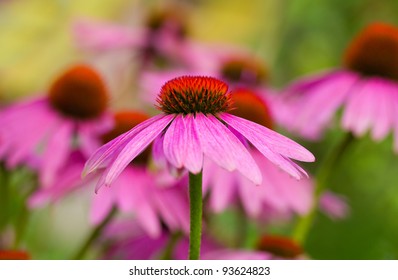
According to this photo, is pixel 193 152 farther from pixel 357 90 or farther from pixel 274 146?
pixel 357 90

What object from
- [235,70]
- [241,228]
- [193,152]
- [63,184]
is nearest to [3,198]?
[63,184]

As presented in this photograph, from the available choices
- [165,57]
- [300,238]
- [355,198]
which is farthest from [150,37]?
[300,238]

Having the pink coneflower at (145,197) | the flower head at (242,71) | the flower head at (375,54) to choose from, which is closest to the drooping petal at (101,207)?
the pink coneflower at (145,197)

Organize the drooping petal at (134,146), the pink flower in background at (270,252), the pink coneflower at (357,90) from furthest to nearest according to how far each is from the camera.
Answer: the pink coneflower at (357,90)
the pink flower in background at (270,252)
the drooping petal at (134,146)

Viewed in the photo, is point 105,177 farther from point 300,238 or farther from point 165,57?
point 165,57

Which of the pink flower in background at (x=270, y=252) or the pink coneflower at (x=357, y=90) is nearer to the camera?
the pink flower in background at (x=270, y=252)

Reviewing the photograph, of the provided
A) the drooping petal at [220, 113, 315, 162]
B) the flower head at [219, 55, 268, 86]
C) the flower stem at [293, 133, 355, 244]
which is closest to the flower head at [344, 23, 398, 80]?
the flower stem at [293, 133, 355, 244]

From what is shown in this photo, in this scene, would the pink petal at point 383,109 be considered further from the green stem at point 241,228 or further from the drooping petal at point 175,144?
the drooping petal at point 175,144

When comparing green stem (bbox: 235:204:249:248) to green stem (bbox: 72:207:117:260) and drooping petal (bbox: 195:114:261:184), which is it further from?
drooping petal (bbox: 195:114:261:184)
